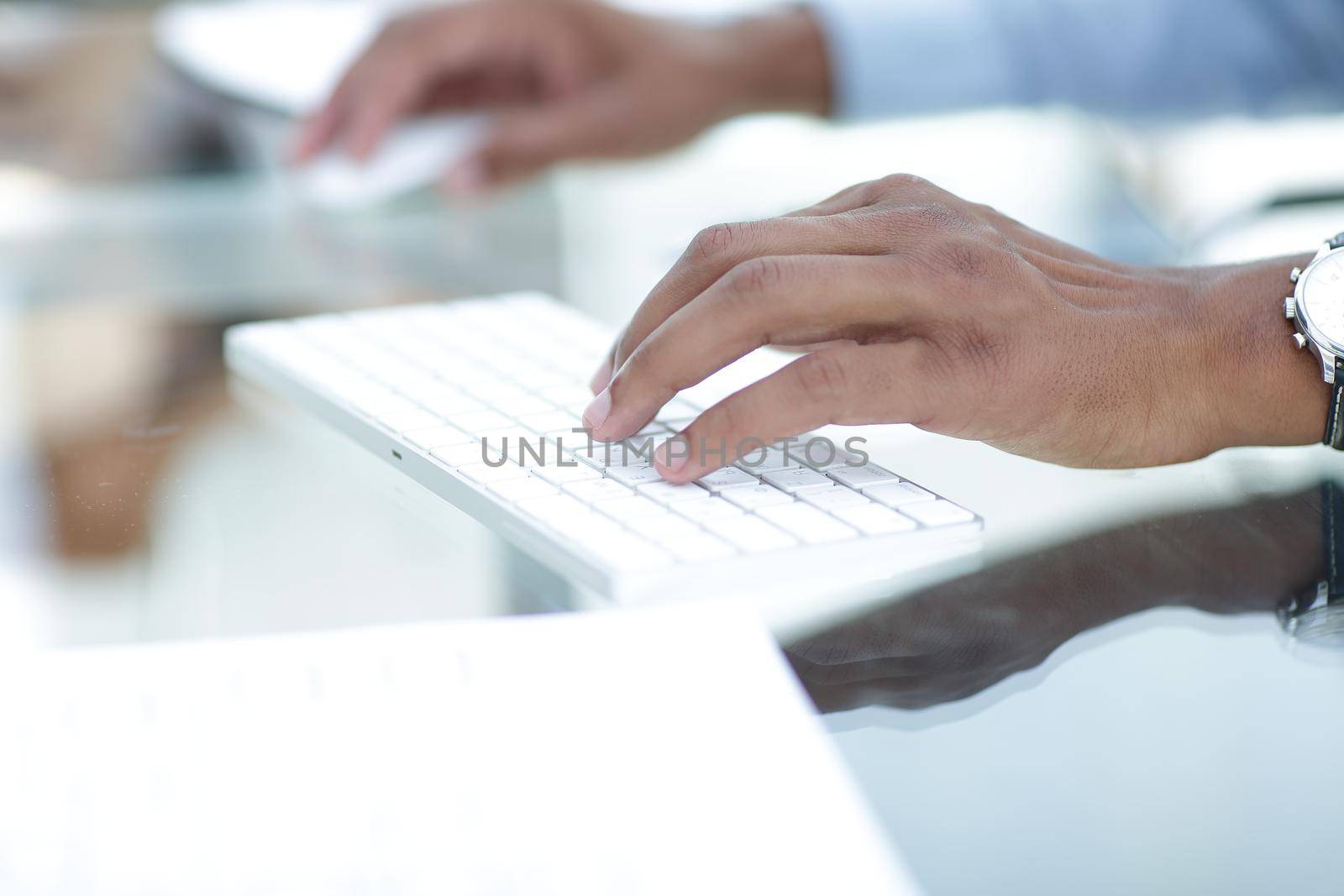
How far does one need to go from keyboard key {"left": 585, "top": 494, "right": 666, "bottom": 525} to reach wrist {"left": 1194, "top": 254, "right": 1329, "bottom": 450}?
286 mm

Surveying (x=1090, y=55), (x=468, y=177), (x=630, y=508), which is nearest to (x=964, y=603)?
(x=630, y=508)

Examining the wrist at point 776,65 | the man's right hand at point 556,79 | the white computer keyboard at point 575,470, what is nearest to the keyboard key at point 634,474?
the white computer keyboard at point 575,470

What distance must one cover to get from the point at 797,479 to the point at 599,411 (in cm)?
10

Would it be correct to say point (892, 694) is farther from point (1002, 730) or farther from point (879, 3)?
point (879, 3)

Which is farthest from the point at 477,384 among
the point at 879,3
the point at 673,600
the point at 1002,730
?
the point at 879,3

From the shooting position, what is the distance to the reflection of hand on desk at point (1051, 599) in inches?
19.7

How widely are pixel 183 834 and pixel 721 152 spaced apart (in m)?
1.16

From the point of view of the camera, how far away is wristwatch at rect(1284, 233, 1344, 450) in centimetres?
70

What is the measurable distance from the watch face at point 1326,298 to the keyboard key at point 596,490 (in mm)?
366

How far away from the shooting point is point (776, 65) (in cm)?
143

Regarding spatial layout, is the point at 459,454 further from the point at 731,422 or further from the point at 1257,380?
the point at 1257,380

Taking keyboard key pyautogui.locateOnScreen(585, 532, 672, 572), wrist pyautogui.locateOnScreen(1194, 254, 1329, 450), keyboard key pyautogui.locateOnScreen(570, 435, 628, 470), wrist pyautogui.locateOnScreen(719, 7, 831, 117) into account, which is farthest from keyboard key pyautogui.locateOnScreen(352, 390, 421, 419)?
wrist pyautogui.locateOnScreen(719, 7, 831, 117)

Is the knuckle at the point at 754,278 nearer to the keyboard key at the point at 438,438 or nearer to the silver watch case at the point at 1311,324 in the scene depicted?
the keyboard key at the point at 438,438

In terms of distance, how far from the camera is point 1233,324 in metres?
0.72
